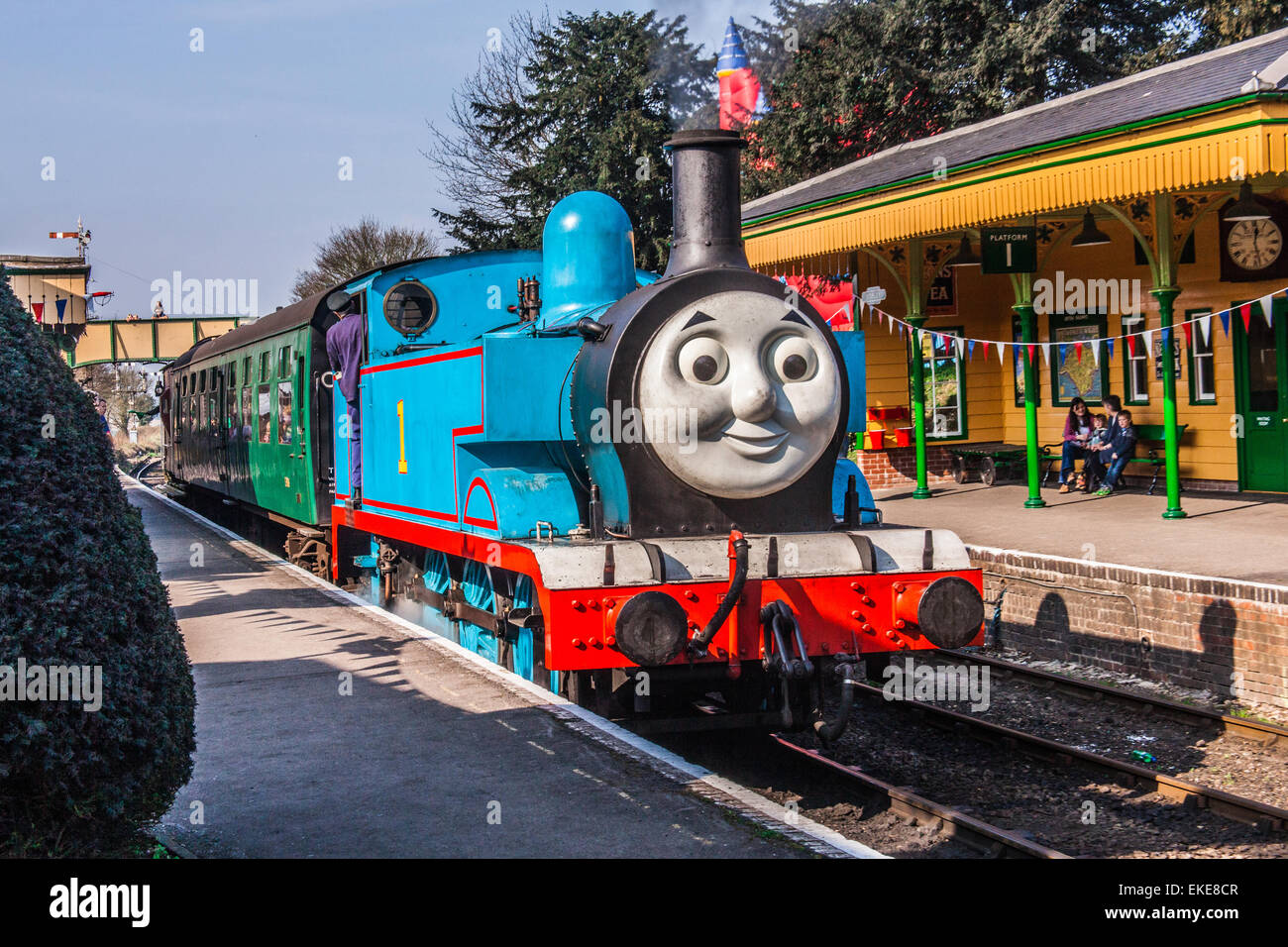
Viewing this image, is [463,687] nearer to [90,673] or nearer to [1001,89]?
[90,673]

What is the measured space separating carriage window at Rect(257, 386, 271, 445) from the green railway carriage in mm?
12

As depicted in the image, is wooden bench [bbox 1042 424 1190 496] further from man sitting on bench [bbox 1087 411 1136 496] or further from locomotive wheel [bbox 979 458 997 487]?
locomotive wheel [bbox 979 458 997 487]

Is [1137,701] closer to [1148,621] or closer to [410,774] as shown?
[1148,621]

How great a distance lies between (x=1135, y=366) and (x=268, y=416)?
422 inches

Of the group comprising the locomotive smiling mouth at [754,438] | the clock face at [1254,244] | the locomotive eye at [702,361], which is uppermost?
the clock face at [1254,244]

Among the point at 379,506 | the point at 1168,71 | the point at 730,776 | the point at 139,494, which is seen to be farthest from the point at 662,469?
the point at 139,494

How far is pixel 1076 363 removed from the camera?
16578 mm

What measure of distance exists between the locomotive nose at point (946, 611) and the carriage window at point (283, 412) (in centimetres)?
864

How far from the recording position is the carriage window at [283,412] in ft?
42.1

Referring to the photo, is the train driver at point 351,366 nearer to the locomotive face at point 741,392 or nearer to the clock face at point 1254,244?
the locomotive face at point 741,392

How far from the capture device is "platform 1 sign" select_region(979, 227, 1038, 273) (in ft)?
45.6

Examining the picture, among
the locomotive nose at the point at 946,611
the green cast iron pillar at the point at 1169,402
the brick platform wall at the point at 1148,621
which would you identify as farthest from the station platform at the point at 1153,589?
the locomotive nose at the point at 946,611

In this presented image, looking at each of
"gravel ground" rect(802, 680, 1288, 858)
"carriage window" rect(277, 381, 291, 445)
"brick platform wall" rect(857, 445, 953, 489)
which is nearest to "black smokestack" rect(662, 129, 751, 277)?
"gravel ground" rect(802, 680, 1288, 858)
